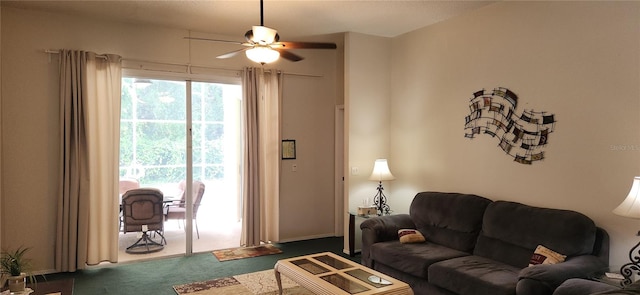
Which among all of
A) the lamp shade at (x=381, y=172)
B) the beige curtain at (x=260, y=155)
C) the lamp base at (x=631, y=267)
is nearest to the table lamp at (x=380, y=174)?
the lamp shade at (x=381, y=172)

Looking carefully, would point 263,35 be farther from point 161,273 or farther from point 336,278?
point 161,273

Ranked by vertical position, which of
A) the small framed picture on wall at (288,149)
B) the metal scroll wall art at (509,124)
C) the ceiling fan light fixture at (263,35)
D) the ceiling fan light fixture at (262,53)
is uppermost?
the ceiling fan light fixture at (263,35)

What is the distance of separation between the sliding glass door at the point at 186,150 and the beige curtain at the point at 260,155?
23cm

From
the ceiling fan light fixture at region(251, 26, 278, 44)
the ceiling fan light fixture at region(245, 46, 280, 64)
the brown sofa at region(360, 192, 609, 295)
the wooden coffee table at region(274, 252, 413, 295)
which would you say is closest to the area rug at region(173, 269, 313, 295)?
the wooden coffee table at region(274, 252, 413, 295)

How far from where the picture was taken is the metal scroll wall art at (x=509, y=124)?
3.78 m

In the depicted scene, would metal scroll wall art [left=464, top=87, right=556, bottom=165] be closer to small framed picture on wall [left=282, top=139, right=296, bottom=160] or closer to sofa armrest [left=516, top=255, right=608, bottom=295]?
sofa armrest [left=516, top=255, right=608, bottom=295]

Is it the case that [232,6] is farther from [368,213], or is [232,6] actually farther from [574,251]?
[574,251]

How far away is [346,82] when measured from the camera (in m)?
5.32

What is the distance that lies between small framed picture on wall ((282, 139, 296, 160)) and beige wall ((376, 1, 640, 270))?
99 centimetres

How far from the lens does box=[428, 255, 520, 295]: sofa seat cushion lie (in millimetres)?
2998

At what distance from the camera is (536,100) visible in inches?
150

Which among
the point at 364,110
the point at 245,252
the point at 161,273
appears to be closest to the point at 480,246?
the point at 364,110

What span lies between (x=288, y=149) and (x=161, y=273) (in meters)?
2.30

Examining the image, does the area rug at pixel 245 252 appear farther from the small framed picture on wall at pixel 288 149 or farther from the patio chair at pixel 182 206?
the small framed picture on wall at pixel 288 149
